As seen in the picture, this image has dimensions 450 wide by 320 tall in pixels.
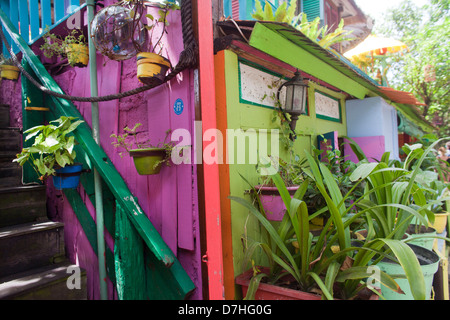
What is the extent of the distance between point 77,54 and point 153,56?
1.00 meters

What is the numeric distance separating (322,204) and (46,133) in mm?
2064

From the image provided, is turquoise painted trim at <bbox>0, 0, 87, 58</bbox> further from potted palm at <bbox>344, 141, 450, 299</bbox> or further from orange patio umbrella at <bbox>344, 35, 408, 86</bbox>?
orange patio umbrella at <bbox>344, 35, 408, 86</bbox>

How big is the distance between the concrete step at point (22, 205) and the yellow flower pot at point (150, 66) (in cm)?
152

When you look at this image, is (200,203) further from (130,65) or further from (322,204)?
(130,65)

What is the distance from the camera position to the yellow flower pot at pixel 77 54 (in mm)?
2223

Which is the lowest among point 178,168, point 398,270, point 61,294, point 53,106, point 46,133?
point 61,294

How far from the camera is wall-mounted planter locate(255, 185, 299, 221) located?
1751mm

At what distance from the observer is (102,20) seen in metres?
1.77

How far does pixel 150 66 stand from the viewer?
5.54 feet

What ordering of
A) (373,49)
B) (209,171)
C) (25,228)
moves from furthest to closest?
(373,49), (25,228), (209,171)

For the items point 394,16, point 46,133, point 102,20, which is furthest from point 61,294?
point 394,16

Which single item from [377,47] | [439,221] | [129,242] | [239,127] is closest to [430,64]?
[377,47]

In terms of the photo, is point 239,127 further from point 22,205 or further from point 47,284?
point 22,205

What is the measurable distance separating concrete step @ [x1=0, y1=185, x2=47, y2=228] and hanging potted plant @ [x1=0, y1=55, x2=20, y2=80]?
1494mm
